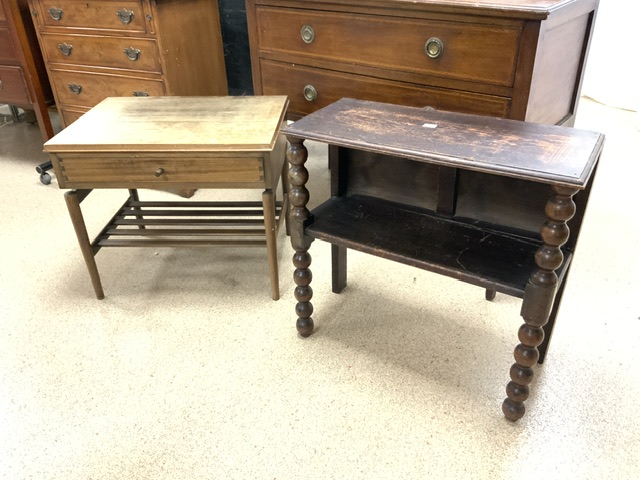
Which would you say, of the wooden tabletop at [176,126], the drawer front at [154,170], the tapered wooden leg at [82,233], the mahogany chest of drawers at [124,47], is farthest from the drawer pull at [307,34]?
the tapered wooden leg at [82,233]

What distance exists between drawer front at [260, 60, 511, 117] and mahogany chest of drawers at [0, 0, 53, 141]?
4.37 feet

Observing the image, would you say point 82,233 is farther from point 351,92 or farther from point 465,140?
point 465,140

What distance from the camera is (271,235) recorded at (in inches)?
71.1

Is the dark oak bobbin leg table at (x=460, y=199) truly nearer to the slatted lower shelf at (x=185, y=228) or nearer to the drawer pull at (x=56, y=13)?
the slatted lower shelf at (x=185, y=228)

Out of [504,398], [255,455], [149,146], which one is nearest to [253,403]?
[255,455]

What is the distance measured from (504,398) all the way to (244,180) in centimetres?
98

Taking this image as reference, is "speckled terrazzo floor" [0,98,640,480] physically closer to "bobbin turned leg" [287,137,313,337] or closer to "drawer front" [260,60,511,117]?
"bobbin turned leg" [287,137,313,337]

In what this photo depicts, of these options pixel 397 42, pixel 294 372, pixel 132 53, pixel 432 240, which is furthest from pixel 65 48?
pixel 432 240

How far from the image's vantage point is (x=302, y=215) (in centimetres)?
156

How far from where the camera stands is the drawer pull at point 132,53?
2.43m

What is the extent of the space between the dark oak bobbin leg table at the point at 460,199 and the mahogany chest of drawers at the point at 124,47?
3.77 ft

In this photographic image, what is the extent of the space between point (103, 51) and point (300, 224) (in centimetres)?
154

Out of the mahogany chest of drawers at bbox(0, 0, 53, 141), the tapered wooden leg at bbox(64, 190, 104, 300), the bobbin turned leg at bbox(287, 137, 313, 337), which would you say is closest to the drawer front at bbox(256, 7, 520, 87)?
the bobbin turned leg at bbox(287, 137, 313, 337)

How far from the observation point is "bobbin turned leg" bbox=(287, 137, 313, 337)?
1491 mm
